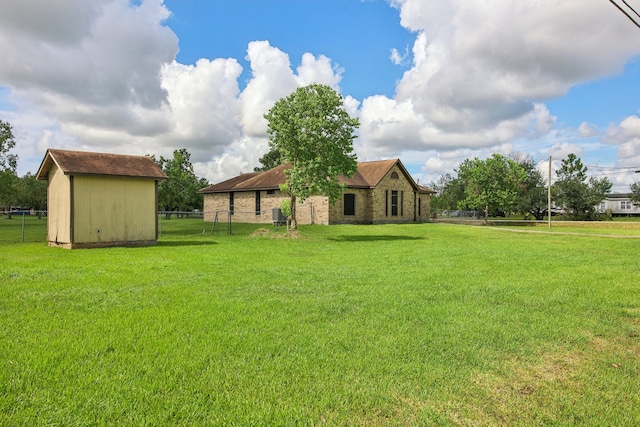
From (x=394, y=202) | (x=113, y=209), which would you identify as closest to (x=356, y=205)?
(x=394, y=202)

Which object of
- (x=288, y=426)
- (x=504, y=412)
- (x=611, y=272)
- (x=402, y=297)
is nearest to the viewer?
(x=288, y=426)

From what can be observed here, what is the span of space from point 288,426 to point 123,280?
6.66 m

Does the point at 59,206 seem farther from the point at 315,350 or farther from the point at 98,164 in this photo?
the point at 315,350

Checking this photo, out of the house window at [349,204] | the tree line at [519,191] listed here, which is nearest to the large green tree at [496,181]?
the tree line at [519,191]

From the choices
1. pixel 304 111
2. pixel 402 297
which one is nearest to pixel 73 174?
pixel 304 111

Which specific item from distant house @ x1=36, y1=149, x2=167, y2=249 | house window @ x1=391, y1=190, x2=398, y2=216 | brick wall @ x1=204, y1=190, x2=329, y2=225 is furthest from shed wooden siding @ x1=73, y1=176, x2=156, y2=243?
house window @ x1=391, y1=190, x2=398, y2=216

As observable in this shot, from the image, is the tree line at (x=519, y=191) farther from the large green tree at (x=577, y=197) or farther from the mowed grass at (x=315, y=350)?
the mowed grass at (x=315, y=350)

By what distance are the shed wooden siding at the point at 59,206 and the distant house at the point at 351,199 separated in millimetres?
15519

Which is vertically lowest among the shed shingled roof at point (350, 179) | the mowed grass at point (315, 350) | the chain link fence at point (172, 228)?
the mowed grass at point (315, 350)

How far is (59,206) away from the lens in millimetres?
16547

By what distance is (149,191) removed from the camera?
17.4 m

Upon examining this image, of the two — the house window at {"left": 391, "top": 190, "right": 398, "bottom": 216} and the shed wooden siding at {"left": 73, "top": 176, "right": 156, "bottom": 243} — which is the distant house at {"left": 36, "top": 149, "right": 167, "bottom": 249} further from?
the house window at {"left": 391, "top": 190, "right": 398, "bottom": 216}

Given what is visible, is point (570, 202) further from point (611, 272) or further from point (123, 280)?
point (123, 280)

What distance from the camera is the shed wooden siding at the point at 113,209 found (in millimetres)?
15758
